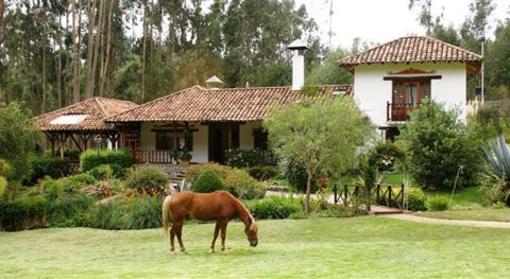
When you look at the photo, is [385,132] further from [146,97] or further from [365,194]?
[146,97]

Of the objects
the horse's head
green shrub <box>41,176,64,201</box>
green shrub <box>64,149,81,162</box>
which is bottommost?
green shrub <box>41,176,64,201</box>

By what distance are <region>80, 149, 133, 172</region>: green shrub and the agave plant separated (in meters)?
16.5

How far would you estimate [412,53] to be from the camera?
3036 cm

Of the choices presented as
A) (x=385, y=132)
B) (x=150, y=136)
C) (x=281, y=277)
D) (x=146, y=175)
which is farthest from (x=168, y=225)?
(x=150, y=136)

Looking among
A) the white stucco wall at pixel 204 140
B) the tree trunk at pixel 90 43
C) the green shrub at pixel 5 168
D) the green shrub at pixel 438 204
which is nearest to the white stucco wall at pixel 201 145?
the white stucco wall at pixel 204 140

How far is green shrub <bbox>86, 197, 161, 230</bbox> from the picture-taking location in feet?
62.7

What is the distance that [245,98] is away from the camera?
33406 mm

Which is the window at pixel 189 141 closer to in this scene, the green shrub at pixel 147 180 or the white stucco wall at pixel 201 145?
the white stucco wall at pixel 201 145

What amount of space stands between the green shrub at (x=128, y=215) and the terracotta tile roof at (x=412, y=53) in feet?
45.6

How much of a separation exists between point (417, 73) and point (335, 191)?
11303mm

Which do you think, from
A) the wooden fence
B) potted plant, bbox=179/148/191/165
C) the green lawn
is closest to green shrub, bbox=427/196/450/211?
the wooden fence

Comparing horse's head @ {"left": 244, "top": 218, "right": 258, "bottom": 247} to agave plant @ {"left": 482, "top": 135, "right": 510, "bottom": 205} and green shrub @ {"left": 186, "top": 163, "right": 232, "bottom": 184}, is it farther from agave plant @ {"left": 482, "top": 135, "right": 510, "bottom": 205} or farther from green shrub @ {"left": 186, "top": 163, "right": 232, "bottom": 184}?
agave plant @ {"left": 482, "top": 135, "right": 510, "bottom": 205}

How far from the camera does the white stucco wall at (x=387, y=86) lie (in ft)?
97.5

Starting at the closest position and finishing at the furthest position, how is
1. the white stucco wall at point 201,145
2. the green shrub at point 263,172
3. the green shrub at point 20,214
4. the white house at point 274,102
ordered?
the green shrub at point 20,214 → the green shrub at point 263,172 → the white house at point 274,102 → the white stucco wall at point 201,145
